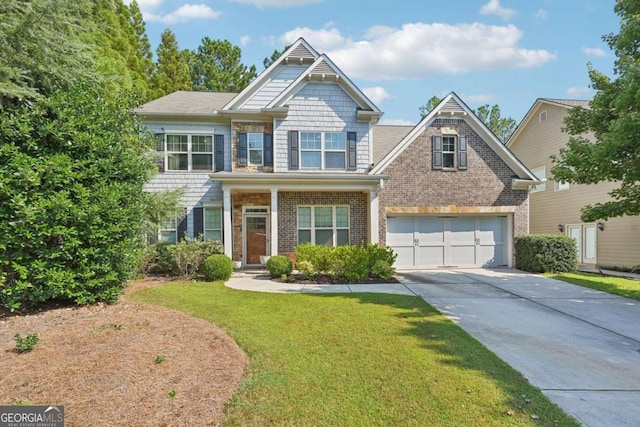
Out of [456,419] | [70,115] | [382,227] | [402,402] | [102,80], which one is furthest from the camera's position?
[382,227]

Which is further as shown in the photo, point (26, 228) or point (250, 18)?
point (250, 18)

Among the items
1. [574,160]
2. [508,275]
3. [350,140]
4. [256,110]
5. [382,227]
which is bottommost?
[508,275]

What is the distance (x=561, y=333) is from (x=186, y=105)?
14047mm

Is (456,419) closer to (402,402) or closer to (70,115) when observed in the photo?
(402,402)

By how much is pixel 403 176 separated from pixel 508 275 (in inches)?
198

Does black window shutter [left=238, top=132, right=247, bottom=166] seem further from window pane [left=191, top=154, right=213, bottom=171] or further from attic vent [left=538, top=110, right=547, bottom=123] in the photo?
attic vent [left=538, top=110, right=547, bottom=123]

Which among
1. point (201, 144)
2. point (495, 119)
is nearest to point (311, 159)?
point (201, 144)

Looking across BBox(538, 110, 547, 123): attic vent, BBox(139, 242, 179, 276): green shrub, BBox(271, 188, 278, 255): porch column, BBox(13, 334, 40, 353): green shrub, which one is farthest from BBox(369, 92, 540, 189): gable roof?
BBox(13, 334, 40, 353): green shrub

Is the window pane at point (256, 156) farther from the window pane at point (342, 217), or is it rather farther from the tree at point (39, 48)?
the tree at point (39, 48)

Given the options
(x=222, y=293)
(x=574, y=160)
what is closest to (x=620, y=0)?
(x=574, y=160)

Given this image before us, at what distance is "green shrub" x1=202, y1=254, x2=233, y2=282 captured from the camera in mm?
10312

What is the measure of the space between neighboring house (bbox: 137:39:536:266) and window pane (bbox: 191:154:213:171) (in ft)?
0.12

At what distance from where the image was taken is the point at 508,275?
11555 millimetres

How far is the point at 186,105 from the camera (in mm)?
13766
